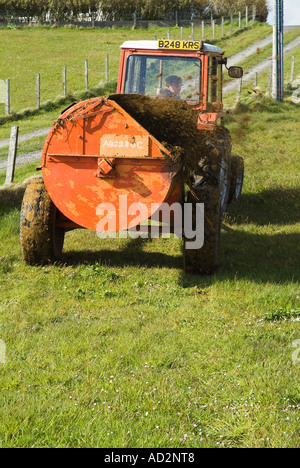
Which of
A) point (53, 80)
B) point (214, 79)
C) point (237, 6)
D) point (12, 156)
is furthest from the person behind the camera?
point (237, 6)

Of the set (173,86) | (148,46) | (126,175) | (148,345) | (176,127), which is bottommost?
(148,345)

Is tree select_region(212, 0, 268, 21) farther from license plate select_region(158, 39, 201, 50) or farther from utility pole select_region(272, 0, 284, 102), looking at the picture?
license plate select_region(158, 39, 201, 50)

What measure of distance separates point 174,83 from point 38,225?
274 cm

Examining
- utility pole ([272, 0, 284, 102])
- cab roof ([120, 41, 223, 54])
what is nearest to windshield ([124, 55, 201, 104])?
cab roof ([120, 41, 223, 54])

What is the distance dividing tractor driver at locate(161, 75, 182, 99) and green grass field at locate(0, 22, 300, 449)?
6.14ft

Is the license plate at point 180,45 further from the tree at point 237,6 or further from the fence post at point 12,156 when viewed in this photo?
the tree at point 237,6

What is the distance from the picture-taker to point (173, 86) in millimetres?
7652

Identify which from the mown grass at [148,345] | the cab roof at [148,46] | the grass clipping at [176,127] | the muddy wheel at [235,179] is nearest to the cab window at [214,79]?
the cab roof at [148,46]

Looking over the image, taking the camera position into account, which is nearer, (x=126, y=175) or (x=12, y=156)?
(x=126, y=175)

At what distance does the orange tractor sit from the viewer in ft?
18.5

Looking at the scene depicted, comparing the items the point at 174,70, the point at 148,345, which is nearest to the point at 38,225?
the point at 148,345

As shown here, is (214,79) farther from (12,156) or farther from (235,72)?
(12,156)

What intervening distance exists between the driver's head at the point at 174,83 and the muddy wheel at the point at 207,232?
2.09 m
